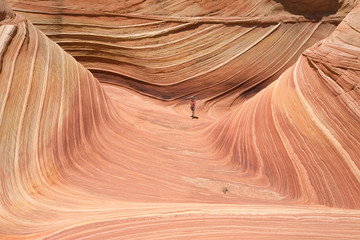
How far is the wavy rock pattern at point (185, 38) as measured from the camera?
7.27 metres

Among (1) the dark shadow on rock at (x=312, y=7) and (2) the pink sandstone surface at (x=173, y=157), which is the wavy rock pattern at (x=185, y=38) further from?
(2) the pink sandstone surface at (x=173, y=157)

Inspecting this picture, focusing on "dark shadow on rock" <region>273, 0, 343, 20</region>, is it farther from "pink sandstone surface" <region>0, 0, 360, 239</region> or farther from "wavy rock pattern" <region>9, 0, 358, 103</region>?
"pink sandstone surface" <region>0, 0, 360, 239</region>

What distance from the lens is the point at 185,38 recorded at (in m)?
7.77

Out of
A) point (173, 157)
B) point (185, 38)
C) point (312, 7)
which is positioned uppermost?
point (312, 7)

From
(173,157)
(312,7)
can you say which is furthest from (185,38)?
(173,157)

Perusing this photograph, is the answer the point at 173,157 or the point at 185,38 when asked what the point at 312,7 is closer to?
the point at 185,38

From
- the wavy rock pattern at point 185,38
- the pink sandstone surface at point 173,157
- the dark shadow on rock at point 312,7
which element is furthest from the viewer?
the dark shadow on rock at point 312,7

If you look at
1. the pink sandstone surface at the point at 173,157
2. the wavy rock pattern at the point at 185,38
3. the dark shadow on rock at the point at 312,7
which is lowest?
the pink sandstone surface at the point at 173,157

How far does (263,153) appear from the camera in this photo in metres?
3.56

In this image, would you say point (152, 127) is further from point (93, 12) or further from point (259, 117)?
point (93, 12)

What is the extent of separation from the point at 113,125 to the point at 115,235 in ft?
8.09

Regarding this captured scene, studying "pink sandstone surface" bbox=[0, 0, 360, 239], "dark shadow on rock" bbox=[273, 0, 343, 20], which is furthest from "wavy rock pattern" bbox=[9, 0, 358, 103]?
"pink sandstone surface" bbox=[0, 0, 360, 239]

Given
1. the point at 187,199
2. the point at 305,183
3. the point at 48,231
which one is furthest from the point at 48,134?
the point at 305,183

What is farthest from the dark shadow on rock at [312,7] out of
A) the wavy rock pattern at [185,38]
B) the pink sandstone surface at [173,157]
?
the pink sandstone surface at [173,157]
